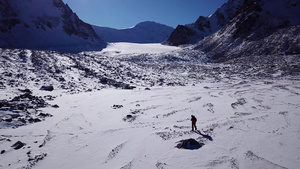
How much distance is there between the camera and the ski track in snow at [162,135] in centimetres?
993

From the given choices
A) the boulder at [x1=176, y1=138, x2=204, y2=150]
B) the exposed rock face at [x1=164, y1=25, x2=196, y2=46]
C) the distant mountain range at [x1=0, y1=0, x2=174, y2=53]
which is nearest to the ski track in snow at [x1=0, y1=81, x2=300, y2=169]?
the boulder at [x1=176, y1=138, x2=204, y2=150]

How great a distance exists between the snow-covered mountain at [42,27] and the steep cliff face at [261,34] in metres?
58.7

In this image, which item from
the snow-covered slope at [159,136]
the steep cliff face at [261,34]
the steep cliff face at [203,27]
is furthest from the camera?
the steep cliff face at [203,27]

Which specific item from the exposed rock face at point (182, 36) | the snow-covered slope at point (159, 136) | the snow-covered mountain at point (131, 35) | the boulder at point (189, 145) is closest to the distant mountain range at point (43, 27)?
the exposed rock face at point (182, 36)

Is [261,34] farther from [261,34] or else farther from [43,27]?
[43,27]

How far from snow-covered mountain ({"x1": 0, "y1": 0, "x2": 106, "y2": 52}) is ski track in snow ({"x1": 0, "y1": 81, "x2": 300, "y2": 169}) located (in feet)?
216

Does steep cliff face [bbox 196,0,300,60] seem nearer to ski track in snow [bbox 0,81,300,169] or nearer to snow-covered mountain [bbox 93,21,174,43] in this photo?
ski track in snow [bbox 0,81,300,169]

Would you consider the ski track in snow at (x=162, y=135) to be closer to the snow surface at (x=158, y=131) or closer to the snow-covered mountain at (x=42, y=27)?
the snow surface at (x=158, y=131)

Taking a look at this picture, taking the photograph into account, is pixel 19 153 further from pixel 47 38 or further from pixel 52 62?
pixel 47 38

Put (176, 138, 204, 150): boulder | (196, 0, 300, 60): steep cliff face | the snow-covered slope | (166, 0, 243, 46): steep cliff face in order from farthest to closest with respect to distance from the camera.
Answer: (166, 0, 243, 46): steep cliff face → (196, 0, 300, 60): steep cliff face → (176, 138, 204, 150): boulder → the snow-covered slope

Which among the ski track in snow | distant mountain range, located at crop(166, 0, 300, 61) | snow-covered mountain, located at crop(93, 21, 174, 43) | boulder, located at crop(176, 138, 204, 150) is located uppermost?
snow-covered mountain, located at crop(93, 21, 174, 43)

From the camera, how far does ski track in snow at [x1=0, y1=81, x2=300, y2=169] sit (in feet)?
32.6

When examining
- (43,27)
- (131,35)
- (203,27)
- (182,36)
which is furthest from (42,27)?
(131,35)

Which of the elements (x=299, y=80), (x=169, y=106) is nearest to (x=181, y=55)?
(x=299, y=80)
